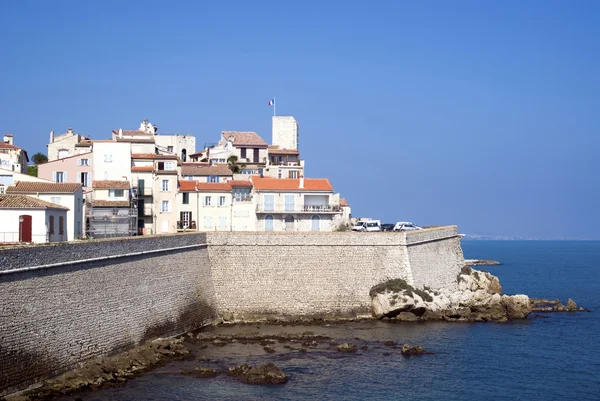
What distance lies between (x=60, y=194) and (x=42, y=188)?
1416mm

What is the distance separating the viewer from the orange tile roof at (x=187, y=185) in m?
57.4

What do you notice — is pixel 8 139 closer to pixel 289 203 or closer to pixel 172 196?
pixel 172 196

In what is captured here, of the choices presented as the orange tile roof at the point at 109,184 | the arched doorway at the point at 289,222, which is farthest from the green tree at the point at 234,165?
the orange tile roof at the point at 109,184

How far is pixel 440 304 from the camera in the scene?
47.3 metres

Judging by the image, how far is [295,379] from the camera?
32.7 m

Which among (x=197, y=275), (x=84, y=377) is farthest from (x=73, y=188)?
(x=84, y=377)

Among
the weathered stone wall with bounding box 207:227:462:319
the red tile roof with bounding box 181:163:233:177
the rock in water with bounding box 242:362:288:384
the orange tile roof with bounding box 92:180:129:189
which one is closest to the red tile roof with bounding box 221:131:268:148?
the red tile roof with bounding box 181:163:233:177

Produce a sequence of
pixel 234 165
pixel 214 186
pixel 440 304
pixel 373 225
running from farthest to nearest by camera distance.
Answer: pixel 234 165, pixel 373 225, pixel 214 186, pixel 440 304

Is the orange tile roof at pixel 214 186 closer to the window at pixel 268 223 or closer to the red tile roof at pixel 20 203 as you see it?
the window at pixel 268 223

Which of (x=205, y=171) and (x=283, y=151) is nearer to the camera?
(x=205, y=171)

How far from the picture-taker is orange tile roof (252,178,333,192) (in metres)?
58.6

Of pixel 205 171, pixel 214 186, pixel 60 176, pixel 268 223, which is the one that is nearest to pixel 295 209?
pixel 268 223

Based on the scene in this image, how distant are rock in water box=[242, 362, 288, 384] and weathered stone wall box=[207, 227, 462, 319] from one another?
1208 cm

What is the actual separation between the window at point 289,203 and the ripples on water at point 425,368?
16133mm
